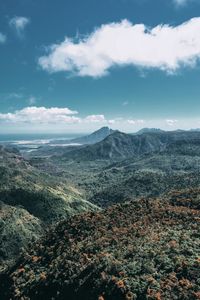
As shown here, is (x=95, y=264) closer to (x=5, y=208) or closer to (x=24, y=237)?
(x=24, y=237)

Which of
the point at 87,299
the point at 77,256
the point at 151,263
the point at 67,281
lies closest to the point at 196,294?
the point at 151,263

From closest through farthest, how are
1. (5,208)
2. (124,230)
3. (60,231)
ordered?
1. (124,230)
2. (60,231)
3. (5,208)

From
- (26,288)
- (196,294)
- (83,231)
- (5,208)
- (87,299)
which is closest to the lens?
(196,294)

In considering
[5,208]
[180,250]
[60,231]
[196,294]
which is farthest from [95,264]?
[5,208]

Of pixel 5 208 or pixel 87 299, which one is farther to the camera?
pixel 5 208

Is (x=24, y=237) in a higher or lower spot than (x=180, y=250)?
lower

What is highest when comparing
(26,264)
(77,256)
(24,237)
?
(77,256)
